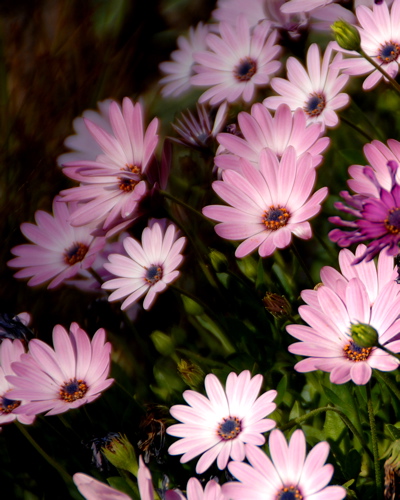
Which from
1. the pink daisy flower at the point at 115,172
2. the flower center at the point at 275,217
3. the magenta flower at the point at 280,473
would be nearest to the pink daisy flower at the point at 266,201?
the flower center at the point at 275,217

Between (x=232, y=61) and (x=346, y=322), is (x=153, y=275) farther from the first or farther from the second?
(x=232, y=61)

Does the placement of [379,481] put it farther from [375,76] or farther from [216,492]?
[375,76]

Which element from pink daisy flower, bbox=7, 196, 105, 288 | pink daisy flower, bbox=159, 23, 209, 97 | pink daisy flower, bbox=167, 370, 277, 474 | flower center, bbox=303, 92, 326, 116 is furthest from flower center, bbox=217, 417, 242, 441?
pink daisy flower, bbox=159, 23, 209, 97

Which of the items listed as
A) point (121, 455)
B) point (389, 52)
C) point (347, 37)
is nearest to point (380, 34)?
point (389, 52)

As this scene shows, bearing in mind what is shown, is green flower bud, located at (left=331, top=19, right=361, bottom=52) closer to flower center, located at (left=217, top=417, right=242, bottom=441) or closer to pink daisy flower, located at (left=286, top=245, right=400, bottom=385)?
pink daisy flower, located at (left=286, top=245, right=400, bottom=385)

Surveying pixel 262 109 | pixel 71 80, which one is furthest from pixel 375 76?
pixel 71 80

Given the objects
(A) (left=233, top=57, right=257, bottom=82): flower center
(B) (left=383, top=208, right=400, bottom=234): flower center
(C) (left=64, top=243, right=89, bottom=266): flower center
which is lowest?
(C) (left=64, top=243, right=89, bottom=266): flower center
